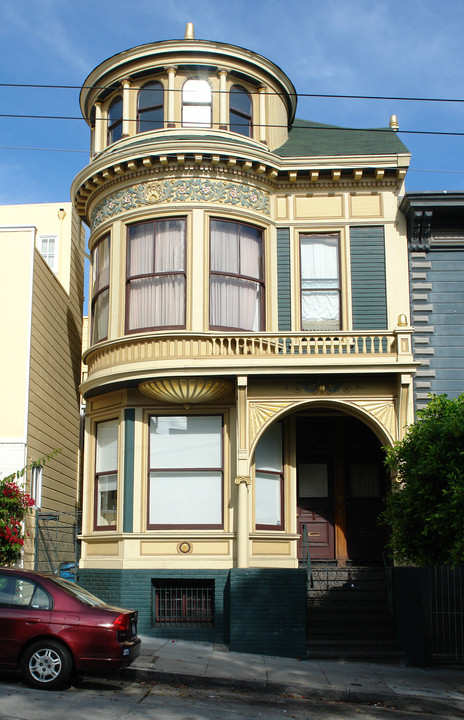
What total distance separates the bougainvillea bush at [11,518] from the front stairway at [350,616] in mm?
5673

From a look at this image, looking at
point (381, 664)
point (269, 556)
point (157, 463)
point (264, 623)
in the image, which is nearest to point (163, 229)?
point (157, 463)

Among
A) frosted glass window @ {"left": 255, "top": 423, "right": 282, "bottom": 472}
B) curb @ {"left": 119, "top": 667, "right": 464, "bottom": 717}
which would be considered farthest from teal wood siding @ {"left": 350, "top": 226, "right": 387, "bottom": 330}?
curb @ {"left": 119, "top": 667, "right": 464, "bottom": 717}

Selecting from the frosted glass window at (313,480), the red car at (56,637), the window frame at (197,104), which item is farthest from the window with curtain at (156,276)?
the red car at (56,637)

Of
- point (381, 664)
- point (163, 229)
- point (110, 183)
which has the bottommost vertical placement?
point (381, 664)

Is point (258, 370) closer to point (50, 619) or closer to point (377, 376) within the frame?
point (377, 376)

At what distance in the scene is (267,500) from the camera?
646 inches

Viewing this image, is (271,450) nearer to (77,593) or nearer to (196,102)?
(77,593)

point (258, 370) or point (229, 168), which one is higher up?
point (229, 168)

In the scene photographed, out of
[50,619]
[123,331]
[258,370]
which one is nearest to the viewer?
[50,619]

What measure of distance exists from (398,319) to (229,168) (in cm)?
470

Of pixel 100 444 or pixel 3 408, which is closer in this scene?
pixel 3 408

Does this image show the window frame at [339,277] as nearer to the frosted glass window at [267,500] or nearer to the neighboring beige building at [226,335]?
the neighboring beige building at [226,335]

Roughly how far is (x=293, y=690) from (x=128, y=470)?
19.6ft

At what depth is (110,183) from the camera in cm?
1756
